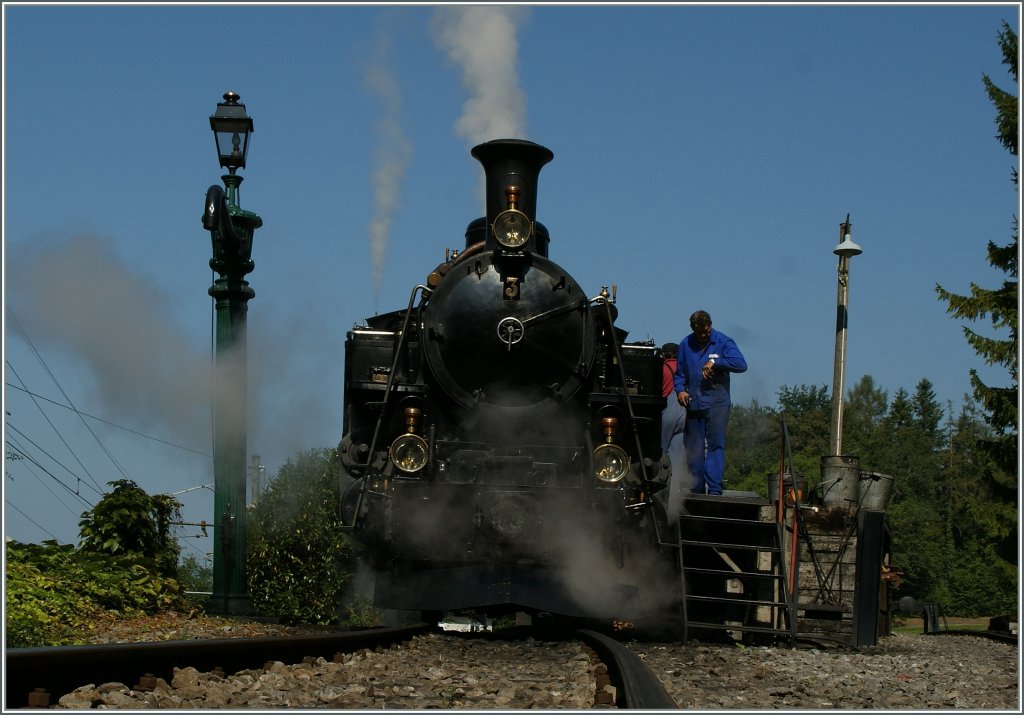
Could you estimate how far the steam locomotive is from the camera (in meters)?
9.18

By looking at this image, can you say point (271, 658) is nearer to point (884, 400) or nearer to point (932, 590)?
point (932, 590)

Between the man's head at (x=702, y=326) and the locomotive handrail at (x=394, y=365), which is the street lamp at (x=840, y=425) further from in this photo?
the locomotive handrail at (x=394, y=365)

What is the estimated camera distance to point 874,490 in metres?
12.9

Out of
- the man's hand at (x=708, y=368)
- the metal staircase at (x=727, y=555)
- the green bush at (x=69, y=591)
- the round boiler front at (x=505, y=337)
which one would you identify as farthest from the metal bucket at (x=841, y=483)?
the green bush at (x=69, y=591)

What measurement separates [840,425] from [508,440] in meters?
7.84

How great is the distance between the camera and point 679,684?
582 centimetres

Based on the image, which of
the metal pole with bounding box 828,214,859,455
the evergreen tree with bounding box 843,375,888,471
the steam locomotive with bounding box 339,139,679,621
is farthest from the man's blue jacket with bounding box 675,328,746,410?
the evergreen tree with bounding box 843,375,888,471

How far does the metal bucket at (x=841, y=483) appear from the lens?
12.6m

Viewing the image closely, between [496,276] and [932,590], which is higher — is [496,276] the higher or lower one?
the higher one

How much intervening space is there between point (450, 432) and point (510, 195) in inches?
74.4

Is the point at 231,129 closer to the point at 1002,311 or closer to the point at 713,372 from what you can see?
the point at 713,372

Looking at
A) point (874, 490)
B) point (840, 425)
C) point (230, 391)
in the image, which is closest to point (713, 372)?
point (874, 490)

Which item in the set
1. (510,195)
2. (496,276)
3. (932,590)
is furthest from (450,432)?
(932,590)

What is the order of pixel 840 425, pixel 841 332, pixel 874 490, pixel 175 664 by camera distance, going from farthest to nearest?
pixel 841 332 < pixel 840 425 < pixel 874 490 < pixel 175 664
